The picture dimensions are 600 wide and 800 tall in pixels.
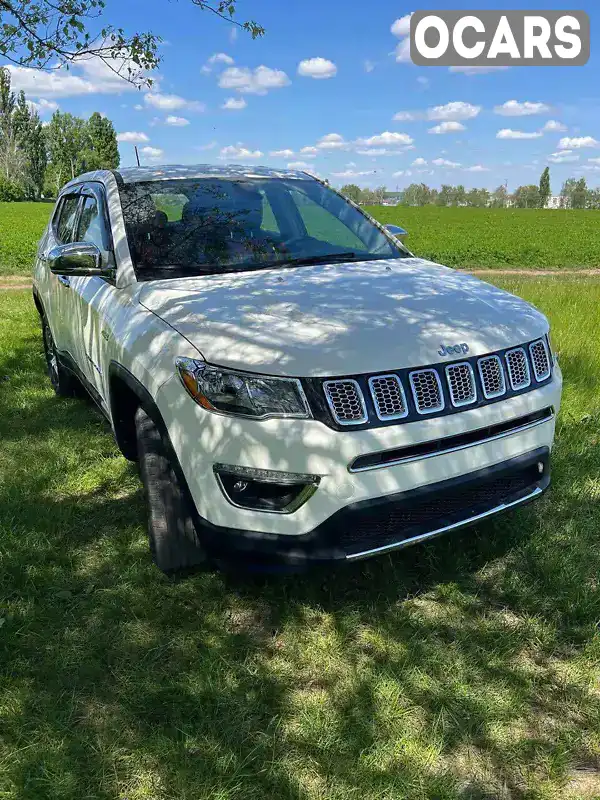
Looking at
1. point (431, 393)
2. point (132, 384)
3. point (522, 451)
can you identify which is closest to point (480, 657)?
point (522, 451)

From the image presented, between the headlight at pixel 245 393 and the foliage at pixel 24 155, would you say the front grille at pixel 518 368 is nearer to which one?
the headlight at pixel 245 393

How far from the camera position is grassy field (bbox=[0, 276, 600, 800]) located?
2.02m

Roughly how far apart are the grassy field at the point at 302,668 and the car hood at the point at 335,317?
3.65 ft

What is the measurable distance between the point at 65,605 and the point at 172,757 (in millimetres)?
1014

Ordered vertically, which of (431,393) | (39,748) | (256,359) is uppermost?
(256,359)

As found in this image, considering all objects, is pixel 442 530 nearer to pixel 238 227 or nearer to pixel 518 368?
pixel 518 368

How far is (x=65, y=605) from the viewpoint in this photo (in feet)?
9.29

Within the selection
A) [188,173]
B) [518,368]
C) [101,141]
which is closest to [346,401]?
[518,368]

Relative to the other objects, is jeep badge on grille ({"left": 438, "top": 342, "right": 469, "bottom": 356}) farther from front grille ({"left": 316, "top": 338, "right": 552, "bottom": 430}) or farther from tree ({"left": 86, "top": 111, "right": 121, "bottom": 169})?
tree ({"left": 86, "top": 111, "right": 121, "bottom": 169})

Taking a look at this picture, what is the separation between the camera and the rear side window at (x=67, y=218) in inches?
187

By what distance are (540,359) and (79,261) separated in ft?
7.54

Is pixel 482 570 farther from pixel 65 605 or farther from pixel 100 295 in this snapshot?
pixel 100 295

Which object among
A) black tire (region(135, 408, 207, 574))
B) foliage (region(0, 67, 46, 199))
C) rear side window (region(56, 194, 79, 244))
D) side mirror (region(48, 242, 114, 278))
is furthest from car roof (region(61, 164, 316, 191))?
foliage (region(0, 67, 46, 199))

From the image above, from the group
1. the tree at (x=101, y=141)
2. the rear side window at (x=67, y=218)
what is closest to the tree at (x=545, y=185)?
the tree at (x=101, y=141)
